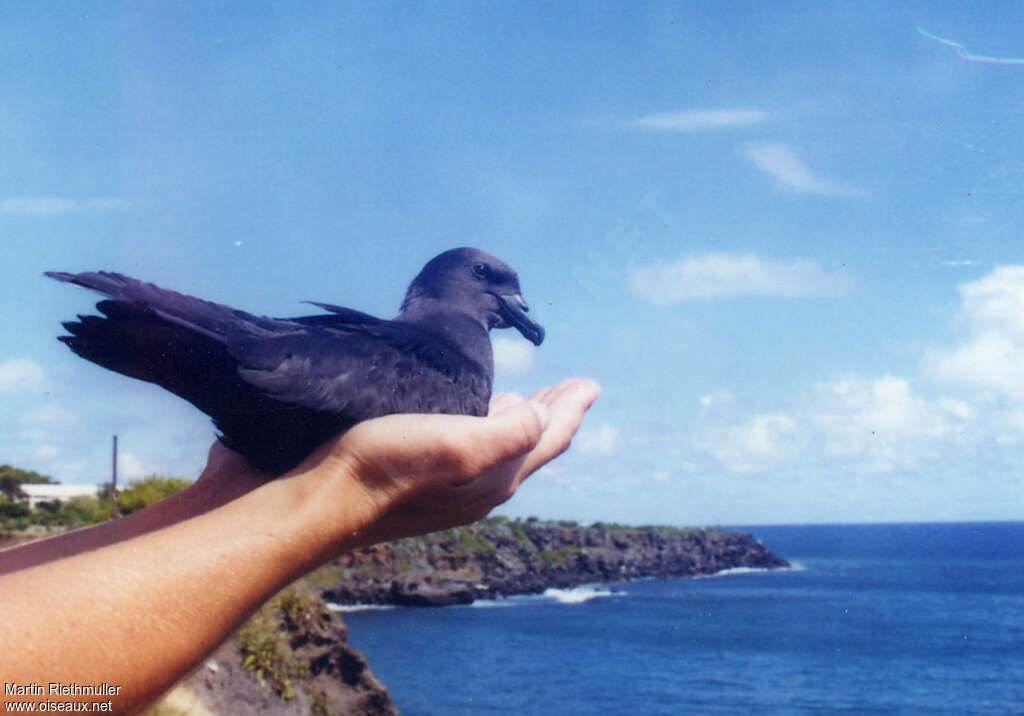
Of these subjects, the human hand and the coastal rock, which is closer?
the human hand

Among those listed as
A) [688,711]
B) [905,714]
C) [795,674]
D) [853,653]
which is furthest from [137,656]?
[853,653]

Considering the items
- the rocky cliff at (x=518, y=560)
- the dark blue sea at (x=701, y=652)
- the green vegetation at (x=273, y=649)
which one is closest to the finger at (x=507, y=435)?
the green vegetation at (x=273, y=649)

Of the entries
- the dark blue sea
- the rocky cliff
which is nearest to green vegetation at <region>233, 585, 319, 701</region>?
the dark blue sea

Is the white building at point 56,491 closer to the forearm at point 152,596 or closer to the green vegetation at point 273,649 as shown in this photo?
the green vegetation at point 273,649

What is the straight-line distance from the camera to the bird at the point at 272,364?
301cm

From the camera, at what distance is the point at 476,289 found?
15.3 feet

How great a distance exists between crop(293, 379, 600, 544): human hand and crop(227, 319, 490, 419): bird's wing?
51 cm

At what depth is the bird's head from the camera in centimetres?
461

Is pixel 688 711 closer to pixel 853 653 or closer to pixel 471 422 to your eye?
pixel 853 653

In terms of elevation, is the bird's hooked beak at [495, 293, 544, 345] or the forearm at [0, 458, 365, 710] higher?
the bird's hooked beak at [495, 293, 544, 345]

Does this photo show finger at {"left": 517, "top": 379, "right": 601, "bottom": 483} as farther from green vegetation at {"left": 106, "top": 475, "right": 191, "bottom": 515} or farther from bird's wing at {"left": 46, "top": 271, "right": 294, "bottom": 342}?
green vegetation at {"left": 106, "top": 475, "right": 191, "bottom": 515}

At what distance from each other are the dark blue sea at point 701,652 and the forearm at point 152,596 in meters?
44.6

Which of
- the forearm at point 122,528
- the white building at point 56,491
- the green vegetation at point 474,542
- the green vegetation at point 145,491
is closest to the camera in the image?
the forearm at point 122,528

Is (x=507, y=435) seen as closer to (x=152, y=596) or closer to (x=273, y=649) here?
(x=152, y=596)
